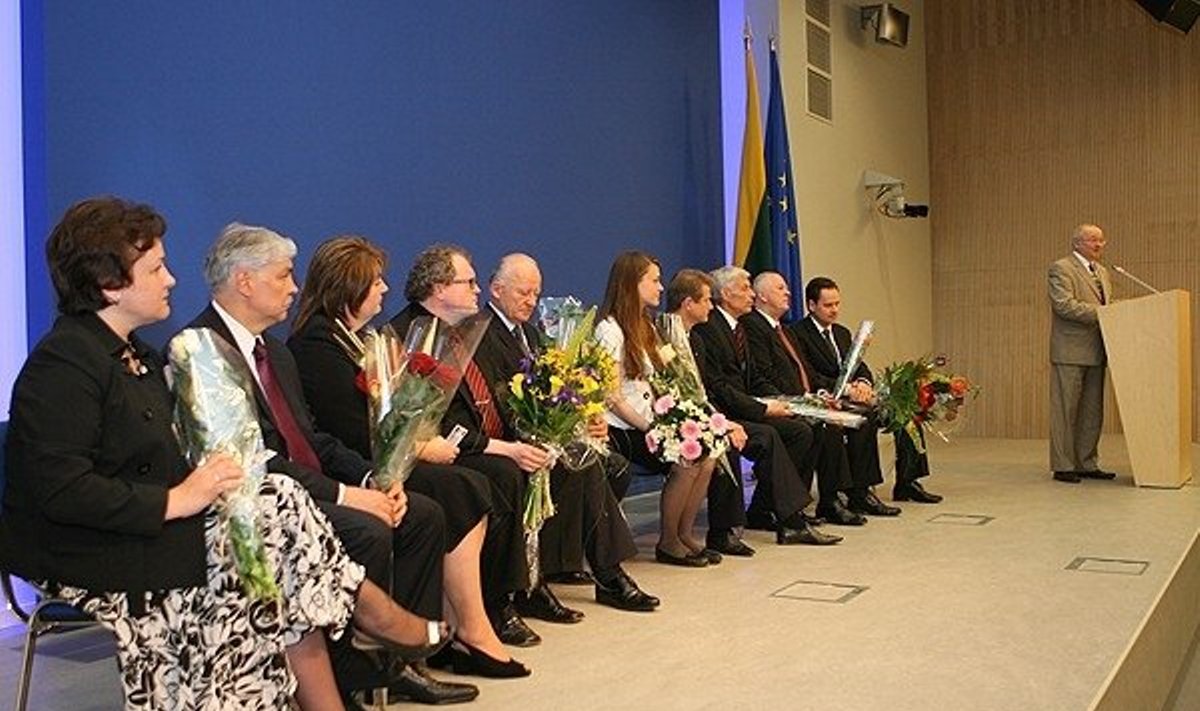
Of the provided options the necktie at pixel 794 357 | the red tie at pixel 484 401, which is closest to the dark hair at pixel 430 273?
the red tie at pixel 484 401

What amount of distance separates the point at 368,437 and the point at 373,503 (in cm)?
55

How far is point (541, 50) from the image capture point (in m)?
5.90

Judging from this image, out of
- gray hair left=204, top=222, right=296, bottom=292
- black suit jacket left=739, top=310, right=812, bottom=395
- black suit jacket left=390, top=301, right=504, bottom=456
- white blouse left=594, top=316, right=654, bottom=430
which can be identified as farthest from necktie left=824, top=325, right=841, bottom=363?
gray hair left=204, top=222, right=296, bottom=292

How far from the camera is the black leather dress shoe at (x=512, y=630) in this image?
3.57m

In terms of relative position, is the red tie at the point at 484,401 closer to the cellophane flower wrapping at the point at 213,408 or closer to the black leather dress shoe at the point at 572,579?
the black leather dress shoe at the point at 572,579

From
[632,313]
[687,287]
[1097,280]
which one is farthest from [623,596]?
[1097,280]

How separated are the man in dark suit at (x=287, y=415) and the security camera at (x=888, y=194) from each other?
273 inches

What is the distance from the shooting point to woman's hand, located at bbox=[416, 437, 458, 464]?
11.2ft

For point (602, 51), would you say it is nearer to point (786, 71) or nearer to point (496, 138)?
point (496, 138)

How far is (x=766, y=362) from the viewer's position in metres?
5.67

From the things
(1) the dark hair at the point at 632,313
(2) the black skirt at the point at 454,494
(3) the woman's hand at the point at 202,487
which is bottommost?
(2) the black skirt at the point at 454,494

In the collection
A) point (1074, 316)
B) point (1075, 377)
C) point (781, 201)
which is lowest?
point (1075, 377)

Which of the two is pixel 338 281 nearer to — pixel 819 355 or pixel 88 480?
pixel 88 480

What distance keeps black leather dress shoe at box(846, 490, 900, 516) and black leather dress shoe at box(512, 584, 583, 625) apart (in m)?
2.35
